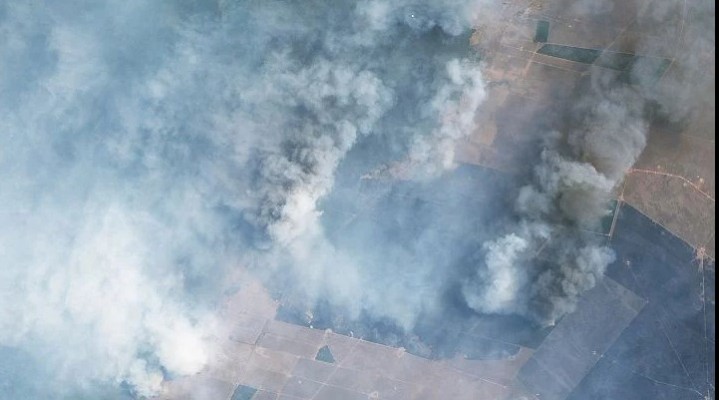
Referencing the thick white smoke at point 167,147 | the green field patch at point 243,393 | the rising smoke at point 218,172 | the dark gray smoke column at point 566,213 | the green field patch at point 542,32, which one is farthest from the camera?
the green field patch at point 243,393

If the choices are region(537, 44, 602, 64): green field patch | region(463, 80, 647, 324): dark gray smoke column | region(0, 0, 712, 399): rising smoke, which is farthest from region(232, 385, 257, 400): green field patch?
region(537, 44, 602, 64): green field patch

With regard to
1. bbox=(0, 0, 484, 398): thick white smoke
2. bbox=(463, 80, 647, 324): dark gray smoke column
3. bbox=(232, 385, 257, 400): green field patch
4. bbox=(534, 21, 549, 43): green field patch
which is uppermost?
bbox=(0, 0, 484, 398): thick white smoke

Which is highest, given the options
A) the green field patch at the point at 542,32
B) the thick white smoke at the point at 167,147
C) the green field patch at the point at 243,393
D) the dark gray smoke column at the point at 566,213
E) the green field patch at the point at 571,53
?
the thick white smoke at the point at 167,147

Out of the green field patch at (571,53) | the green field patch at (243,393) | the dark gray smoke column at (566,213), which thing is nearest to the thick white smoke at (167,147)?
the green field patch at (243,393)

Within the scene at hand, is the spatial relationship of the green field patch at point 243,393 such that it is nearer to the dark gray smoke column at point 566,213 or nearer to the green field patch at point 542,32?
the dark gray smoke column at point 566,213

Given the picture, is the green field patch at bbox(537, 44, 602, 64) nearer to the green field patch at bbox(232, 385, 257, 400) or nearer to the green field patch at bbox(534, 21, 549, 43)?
the green field patch at bbox(534, 21, 549, 43)

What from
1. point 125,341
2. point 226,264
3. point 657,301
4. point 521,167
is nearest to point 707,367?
point 657,301

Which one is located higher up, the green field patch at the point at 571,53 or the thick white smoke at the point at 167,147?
the thick white smoke at the point at 167,147

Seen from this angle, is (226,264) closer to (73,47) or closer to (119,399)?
(119,399)

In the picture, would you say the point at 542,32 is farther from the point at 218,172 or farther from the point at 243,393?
the point at 243,393

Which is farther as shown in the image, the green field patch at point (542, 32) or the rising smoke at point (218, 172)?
the green field patch at point (542, 32)
